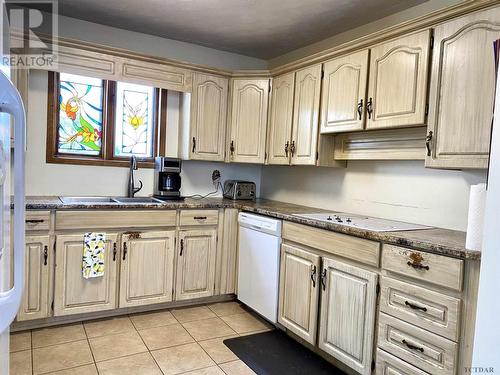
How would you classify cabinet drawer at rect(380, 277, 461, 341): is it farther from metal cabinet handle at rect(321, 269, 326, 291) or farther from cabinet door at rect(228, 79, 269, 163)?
cabinet door at rect(228, 79, 269, 163)

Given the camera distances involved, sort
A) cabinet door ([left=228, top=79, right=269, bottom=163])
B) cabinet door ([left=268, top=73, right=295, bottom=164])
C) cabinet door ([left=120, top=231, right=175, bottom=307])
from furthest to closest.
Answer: cabinet door ([left=228, top=79, right=269, bottom=163]), cabinet door ([left=268, top=73, right=295, bottom=164]), cabinet door ([left=120, top=231, right=175, bottom=307])

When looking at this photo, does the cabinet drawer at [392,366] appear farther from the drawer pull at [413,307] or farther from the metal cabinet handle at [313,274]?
the metal cabinet handle at [313,274]

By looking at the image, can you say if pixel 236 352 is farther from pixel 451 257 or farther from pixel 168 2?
pixel 168 2

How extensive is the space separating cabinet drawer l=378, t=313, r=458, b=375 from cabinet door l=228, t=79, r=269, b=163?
1.95m

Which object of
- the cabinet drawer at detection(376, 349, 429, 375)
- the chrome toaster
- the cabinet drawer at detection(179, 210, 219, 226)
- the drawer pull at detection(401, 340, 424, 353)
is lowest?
the cabinet drawer at detection(376, 349, 429, 375)

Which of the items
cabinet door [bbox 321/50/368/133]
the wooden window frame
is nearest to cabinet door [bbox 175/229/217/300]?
the wooden window frame

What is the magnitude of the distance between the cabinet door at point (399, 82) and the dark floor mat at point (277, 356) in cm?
159

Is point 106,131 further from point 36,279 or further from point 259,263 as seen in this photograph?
point 259,263

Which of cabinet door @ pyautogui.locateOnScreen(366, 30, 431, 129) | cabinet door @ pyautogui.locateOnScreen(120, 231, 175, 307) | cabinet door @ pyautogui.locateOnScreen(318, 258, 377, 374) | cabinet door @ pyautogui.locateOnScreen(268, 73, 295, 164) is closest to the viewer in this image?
cabinet door @ pyautogui.locateOnScreen(318, 258, 377, 374)

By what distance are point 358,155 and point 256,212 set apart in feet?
3.05

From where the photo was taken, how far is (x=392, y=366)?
6.06 ft

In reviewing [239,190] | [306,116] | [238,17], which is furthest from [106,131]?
[306,116]

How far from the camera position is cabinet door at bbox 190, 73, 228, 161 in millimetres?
3354

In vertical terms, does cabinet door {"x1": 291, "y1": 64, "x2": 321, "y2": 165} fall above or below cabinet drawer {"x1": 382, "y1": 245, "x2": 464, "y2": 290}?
above
